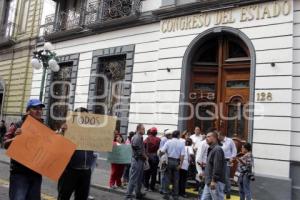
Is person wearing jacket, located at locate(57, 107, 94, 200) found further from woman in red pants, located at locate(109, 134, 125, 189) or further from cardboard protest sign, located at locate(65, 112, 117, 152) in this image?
woman in red pants, located at locate(109, 134, 125, 189)

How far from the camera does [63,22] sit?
19.4m

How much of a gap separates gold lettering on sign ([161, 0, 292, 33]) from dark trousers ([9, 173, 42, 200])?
9.11m

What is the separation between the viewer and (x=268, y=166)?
1100 cm

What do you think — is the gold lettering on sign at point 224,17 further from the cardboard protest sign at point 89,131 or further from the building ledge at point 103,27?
the cardboard protest sign at point 89,131

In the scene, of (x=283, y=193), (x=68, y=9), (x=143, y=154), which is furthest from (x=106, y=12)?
(x=283, y=193)

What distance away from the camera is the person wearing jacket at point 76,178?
5.99m

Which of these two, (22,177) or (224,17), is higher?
(224,17)

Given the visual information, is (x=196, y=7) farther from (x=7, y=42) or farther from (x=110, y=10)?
(x=7, y=42)

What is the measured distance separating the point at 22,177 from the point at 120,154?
586cm

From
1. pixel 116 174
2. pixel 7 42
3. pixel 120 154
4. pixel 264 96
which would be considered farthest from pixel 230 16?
pixel 7 42

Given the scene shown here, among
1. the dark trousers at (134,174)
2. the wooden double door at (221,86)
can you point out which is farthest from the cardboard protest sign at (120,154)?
the wooden double door at (221,86)

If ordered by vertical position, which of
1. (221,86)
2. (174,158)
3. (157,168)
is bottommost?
(157,168)

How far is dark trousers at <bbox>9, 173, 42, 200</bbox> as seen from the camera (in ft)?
16.0

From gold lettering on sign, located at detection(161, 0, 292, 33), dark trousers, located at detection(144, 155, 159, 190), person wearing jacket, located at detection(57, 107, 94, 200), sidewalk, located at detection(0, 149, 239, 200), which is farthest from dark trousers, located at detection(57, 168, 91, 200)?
gold lettering on sign, located at detection(161, 0, 292, 33)
